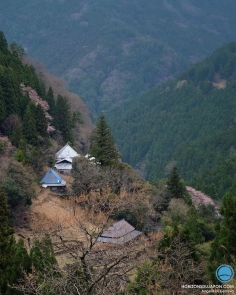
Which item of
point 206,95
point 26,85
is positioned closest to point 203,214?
point 26,85

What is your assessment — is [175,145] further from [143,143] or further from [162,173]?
[162,173]

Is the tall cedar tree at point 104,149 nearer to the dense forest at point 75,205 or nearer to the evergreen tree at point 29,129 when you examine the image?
the dense forest at point 75,205

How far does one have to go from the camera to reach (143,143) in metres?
130

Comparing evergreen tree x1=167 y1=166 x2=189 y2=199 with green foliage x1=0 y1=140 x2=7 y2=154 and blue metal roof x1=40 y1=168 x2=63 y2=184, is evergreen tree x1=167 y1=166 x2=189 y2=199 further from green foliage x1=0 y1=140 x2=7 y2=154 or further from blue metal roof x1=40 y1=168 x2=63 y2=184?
green foliage x1=0 y1=140 x2=7 y2=154

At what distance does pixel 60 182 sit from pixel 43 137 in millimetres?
5792

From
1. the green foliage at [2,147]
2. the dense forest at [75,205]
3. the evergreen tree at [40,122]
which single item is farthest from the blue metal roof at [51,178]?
the evergreen tree at [40,122]

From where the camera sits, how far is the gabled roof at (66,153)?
140 feet

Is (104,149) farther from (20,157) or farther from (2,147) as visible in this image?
(2,147)

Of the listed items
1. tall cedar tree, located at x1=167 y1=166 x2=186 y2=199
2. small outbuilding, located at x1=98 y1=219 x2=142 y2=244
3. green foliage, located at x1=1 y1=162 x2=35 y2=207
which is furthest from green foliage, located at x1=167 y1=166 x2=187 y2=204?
green foliage, located at x1=1 y1=162 x2=35 y2=207

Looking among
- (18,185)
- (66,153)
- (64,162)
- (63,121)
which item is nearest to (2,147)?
(18,185)

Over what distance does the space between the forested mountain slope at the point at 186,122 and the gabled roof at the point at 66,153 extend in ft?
171

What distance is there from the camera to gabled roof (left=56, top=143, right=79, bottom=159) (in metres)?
42.6

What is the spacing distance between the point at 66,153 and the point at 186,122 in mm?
90127

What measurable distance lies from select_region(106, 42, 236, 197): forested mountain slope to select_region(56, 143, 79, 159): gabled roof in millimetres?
52176
